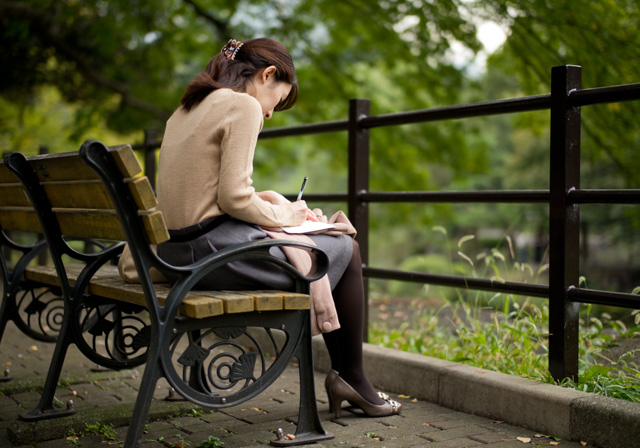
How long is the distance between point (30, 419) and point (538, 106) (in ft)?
8.76

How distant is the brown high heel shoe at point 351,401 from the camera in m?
3.22

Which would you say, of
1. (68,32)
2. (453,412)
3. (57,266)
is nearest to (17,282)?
(57,266)

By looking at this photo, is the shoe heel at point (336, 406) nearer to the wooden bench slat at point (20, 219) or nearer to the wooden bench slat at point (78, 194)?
the wooden bench slat at point (78, 194)

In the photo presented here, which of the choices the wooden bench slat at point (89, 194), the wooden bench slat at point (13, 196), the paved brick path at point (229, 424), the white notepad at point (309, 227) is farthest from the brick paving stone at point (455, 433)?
the wooden bench slat at point (13, 196)

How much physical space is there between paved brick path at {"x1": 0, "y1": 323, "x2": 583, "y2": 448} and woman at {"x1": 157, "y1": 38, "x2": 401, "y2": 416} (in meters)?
0.51

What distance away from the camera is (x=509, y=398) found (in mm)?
3234

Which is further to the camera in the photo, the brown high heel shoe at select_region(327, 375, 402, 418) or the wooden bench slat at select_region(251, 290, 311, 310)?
the brown high heel shoe at select_region(327, 375, 402, 418)

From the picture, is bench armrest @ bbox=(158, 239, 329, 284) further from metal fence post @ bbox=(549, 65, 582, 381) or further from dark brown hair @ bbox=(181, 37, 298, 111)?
metal fence post @ bbox=(549, 65, 582, 381)

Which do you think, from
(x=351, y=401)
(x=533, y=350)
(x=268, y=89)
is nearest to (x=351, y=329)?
(x=351, y=401)

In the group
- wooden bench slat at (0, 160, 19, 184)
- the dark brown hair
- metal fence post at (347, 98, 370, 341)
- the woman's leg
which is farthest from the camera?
metal fence post at (347, 98, 370, 341)

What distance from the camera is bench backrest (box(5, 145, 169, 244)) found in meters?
2.44

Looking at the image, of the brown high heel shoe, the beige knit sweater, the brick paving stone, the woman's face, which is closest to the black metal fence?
the brick paving stone

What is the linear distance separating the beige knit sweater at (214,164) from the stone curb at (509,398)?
124cm

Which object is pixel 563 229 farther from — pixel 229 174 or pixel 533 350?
pixel 229 174
